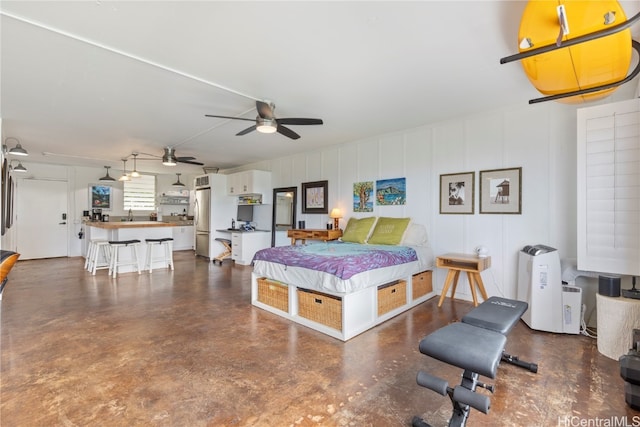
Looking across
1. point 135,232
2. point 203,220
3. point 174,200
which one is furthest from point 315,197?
point 174,200

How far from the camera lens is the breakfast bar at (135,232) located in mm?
6141

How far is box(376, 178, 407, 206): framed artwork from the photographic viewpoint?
5004mm

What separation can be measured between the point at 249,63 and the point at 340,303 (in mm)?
2542

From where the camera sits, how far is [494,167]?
406 cm

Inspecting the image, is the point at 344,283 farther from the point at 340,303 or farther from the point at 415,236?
the point at 415,236

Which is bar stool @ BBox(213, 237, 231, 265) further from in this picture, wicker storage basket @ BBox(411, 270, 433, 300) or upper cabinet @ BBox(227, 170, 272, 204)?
wicker storage basket @ BBox(411, 270, 433, 300)

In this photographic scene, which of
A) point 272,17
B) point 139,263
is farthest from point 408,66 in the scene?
Answer: point 139,263

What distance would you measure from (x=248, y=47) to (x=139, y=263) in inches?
219

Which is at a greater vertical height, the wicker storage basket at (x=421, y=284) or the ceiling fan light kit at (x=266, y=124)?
the ceiling fan light kit at (x=266, y=124)

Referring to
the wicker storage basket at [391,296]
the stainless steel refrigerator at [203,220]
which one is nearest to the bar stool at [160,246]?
the stainless steel refrigerator at [203,220]

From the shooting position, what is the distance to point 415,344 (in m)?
2.88

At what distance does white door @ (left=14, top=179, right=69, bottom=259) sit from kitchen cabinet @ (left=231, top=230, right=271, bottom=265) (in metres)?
5.18

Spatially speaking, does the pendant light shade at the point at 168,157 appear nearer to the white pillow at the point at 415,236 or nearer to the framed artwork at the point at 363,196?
the framed artwork at the point at 363,196

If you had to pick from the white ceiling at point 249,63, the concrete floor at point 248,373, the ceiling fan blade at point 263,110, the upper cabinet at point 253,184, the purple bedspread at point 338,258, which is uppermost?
the white ceiling at point 249,63
